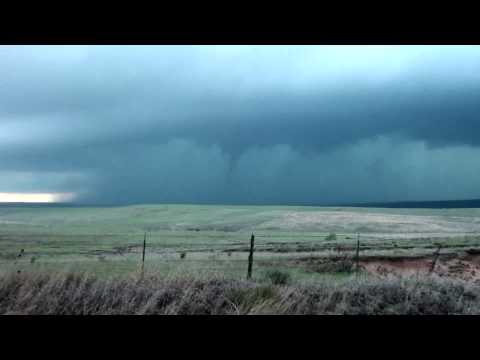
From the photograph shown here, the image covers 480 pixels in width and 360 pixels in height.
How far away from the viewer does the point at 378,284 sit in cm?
770

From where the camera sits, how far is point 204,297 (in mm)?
6273

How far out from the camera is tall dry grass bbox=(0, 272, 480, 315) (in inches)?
228

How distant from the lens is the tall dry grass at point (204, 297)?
228 inches
